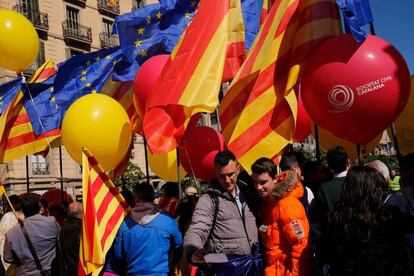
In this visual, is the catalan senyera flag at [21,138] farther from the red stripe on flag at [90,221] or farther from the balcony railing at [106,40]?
the balcony railing at [106,40]

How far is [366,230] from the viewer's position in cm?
256

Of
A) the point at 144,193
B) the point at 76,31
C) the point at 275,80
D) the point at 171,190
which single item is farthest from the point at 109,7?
the point at 144,193

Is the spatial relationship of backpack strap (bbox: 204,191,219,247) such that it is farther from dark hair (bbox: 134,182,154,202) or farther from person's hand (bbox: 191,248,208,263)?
dark hair (bbox: 134,182,154,202)

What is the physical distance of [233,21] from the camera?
5.07m

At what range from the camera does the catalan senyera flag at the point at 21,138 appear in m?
7.75

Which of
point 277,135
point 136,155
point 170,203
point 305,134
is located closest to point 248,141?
point 277,135

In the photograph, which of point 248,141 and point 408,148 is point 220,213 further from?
point 408,148

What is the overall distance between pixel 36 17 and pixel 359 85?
23570 mm

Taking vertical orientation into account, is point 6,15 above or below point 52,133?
above

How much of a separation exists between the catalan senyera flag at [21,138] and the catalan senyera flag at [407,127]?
17.2ft

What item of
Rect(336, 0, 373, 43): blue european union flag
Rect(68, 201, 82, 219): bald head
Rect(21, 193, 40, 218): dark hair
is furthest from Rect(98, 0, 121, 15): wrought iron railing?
Rect(336, 0, 373, 43): blue european union flag

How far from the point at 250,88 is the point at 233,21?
86cm

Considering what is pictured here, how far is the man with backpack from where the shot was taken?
3008mm

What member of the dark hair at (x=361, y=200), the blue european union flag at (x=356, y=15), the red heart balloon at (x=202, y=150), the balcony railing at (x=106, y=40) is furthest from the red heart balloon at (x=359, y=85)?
the balcony railing at (x=106, y=40)
